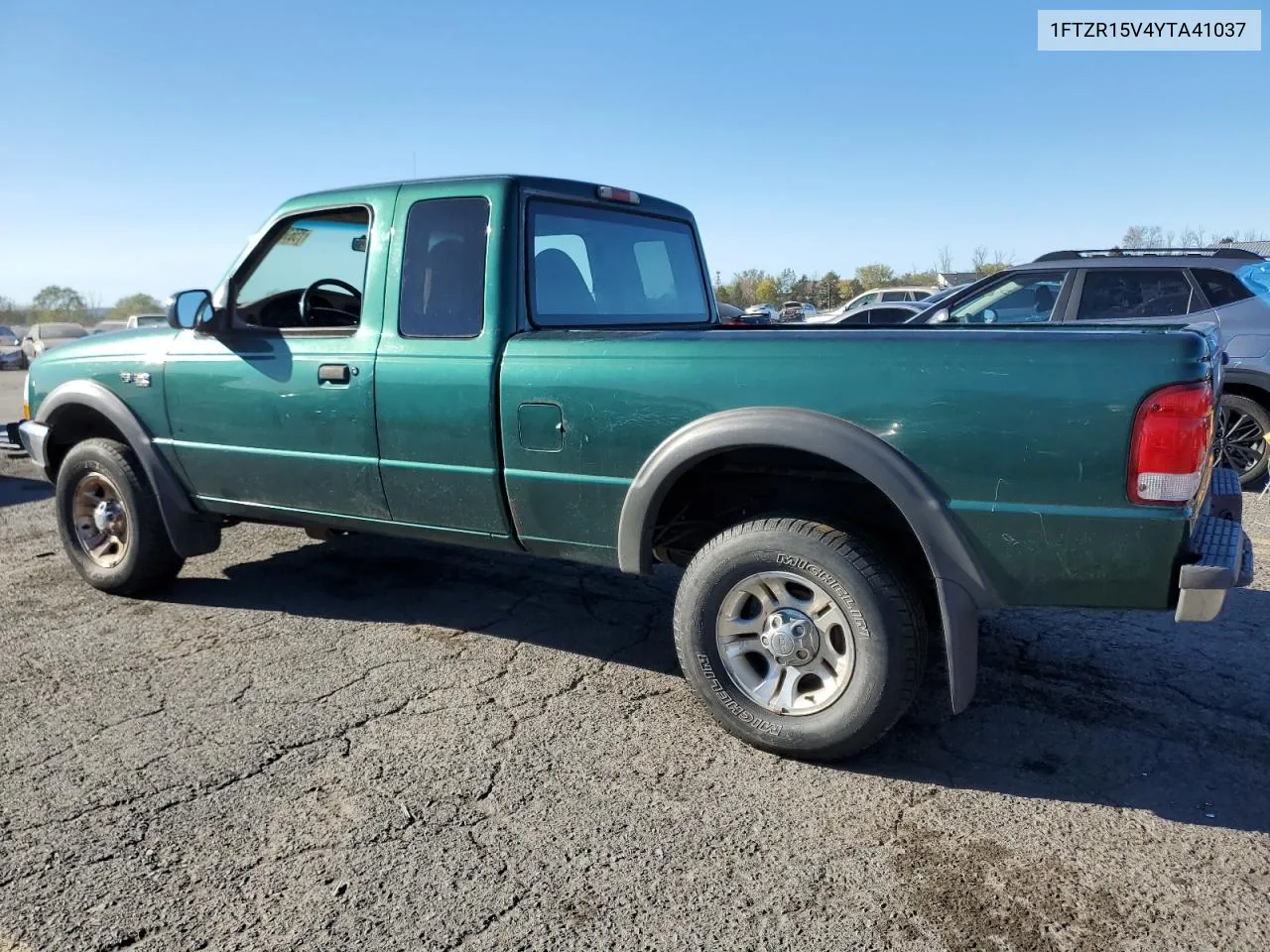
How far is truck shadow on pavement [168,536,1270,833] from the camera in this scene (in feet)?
9.37

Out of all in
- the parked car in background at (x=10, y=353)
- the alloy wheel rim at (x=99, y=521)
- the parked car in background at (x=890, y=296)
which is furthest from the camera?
the parked car in background at (x=10, y=353)

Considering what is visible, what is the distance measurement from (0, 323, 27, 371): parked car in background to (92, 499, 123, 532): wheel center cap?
2685cm

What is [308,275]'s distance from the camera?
4.37 metres

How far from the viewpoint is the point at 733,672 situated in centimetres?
305

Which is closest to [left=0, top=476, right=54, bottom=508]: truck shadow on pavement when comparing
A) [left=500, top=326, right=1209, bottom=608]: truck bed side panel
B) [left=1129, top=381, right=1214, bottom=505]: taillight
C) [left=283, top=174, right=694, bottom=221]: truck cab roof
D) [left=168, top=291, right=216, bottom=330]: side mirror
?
[left=168, top=291, right=216, bottom=330]: side mirror

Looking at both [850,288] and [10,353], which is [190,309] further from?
[850,288]

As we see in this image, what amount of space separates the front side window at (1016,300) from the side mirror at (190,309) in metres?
5.29

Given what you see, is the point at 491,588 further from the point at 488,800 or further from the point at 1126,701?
the point at 1126,701

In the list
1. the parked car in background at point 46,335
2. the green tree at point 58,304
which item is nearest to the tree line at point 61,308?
the green tree at point 58,304

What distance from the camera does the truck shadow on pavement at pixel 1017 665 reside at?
2857 mm

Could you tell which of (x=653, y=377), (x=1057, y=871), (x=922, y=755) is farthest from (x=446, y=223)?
(x=1057, y=871)

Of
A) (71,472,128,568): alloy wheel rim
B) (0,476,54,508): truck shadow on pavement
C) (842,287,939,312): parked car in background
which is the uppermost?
(842,287,939,312): parked car in background

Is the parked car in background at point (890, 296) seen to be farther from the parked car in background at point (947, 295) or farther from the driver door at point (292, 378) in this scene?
the driver door at point (292, 378)

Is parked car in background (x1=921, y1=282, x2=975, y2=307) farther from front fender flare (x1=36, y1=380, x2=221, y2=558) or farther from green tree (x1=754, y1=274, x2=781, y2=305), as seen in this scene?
green tree (x1=754, y1=274, x2=781, y2=305)
